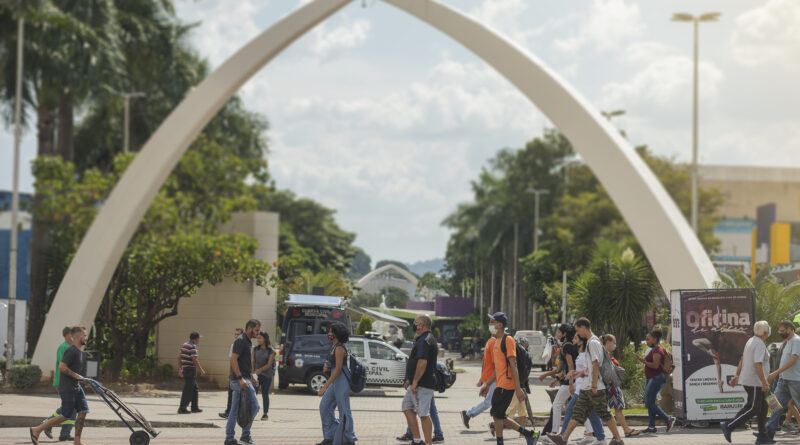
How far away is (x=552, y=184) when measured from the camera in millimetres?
61531

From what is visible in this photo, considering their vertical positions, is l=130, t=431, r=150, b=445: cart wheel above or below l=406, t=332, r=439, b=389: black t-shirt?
below

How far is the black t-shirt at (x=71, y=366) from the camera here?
1205 cm

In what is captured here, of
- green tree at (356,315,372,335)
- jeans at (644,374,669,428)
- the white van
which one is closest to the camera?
jeans at (644,374,669,428)

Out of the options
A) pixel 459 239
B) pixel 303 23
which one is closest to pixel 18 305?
pixel 303 23

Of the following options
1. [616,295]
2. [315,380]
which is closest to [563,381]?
[616,295]

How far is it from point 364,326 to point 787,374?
1735 centimetres

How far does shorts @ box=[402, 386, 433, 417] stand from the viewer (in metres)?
12.2

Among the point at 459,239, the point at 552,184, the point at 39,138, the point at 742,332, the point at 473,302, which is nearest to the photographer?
the point at 742,332

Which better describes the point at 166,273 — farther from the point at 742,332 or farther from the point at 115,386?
the point at 742,332

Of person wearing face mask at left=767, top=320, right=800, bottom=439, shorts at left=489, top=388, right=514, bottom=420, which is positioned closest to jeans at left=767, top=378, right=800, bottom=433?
person wearing face mask at left=767, top=320, right=800, bottom=439

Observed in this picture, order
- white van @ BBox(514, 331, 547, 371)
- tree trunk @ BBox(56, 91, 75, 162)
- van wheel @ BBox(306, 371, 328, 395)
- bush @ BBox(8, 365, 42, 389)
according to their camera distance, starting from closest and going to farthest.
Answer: bush @ BBox(8, 365, 42, 389) → van wheel @ BBox(306, 371, 328, 395) → white van @ BBox(514, 331, 547, 371) → tree trunk @ BBox(56, 91, 75, 162)

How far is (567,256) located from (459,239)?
9.63m

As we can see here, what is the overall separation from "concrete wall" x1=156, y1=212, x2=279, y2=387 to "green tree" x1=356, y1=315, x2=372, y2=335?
333cm

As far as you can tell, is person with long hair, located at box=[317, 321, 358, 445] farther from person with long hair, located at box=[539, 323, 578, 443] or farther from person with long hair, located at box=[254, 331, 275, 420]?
person with long hair, located at box=[254, 331, 275, 420]
